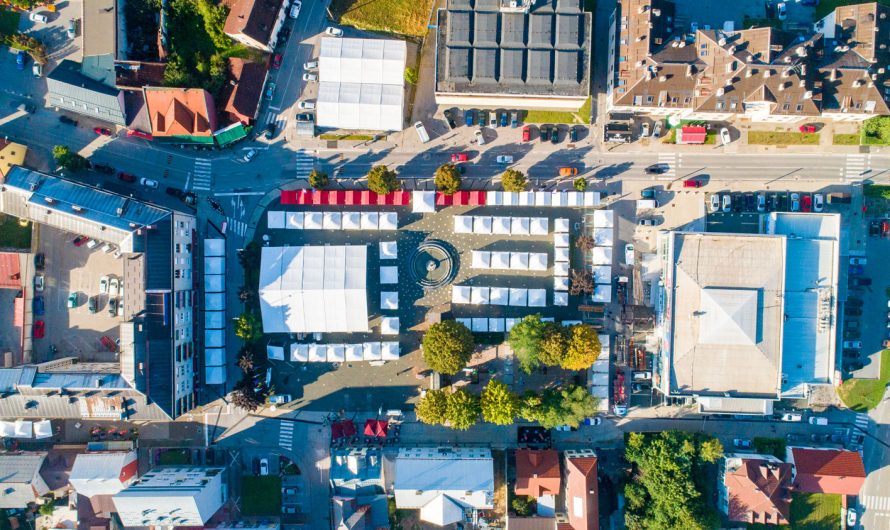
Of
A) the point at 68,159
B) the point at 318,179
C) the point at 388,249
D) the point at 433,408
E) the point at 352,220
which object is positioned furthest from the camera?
the point at 388,249

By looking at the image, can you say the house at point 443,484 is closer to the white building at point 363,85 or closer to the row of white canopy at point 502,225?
the row of white canopy at point 502,225

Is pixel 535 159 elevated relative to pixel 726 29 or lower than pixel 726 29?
lower

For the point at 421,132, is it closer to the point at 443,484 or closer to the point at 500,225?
the point at 500,225

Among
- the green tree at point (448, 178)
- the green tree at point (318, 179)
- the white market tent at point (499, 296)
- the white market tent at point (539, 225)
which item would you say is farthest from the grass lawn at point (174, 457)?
the white market tent at point (539, 225)

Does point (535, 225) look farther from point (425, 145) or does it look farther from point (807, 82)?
point (807, 82)

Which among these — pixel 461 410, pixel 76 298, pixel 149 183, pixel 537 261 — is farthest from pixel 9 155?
pixel 537 261

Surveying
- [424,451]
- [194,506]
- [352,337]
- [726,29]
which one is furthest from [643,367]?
[194,506]

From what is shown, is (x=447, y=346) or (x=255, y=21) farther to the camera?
(x=255, y=21)
